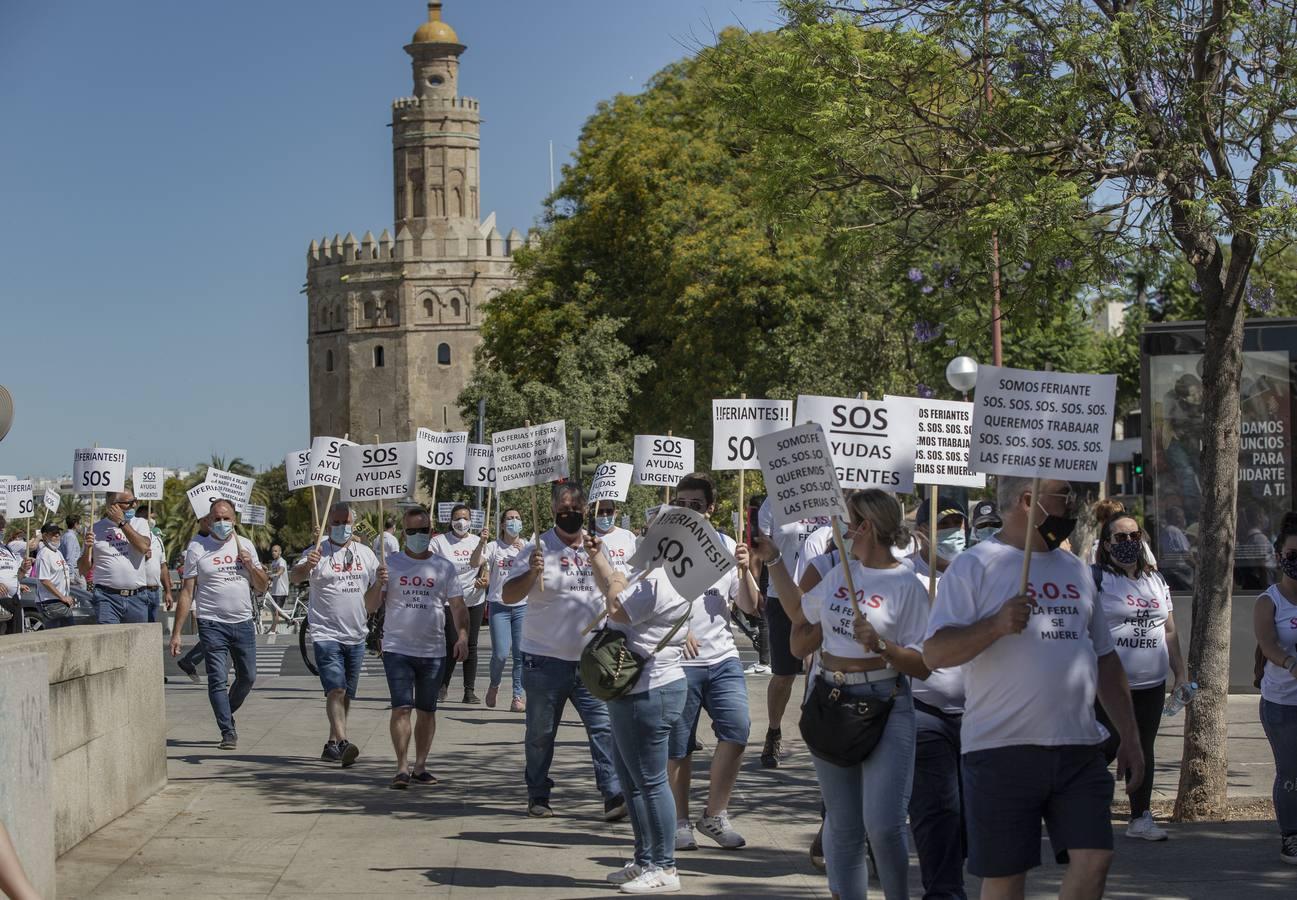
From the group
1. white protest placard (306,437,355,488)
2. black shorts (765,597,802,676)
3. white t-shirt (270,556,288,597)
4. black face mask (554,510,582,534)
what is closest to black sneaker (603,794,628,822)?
black face mask (554,510,582,534)

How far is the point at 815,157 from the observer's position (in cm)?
1102

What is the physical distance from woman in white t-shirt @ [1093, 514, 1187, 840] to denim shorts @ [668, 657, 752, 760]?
6.07 feet

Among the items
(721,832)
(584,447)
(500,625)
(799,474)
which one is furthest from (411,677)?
(584,447)

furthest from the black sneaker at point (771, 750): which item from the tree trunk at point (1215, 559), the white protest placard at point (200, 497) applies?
the white protest placard at point (200, 497)

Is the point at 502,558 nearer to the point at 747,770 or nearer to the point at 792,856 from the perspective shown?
the point at 747,770

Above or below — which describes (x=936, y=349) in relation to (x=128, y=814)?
above

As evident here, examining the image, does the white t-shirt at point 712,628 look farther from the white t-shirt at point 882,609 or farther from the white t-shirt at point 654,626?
the white t-shirt at point 882,609

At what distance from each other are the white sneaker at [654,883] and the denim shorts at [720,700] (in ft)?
3.59

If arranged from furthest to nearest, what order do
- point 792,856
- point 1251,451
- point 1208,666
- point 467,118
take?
point 467,118
point 1251,451
point 1208,666
point 792,856

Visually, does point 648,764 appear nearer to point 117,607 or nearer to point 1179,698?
point 1179,698

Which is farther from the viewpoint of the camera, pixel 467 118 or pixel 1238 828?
pixel 467 118

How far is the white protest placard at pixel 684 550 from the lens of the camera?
A: 27.2 ft

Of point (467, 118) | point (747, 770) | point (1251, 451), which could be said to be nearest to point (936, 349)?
point (1251, 451)

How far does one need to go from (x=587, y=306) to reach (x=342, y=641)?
98.1 ft
